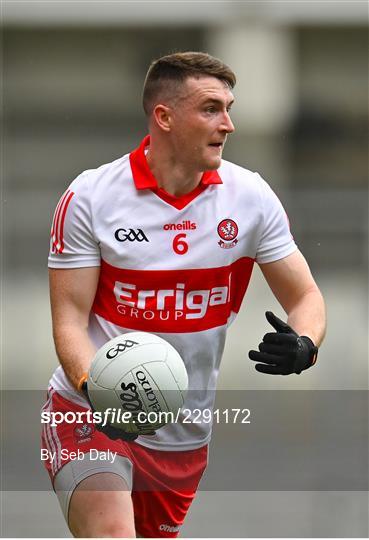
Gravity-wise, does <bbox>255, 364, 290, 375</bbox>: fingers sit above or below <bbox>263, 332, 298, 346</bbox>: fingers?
below

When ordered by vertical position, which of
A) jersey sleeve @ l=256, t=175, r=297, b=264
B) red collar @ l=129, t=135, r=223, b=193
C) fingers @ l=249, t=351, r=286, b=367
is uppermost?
red collar @ l=129, t=135, r=223, b=193

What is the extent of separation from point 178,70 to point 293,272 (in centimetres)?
86

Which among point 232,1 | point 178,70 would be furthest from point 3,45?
point 178,70

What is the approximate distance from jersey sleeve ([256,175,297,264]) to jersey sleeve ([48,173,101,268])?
24.7 inches

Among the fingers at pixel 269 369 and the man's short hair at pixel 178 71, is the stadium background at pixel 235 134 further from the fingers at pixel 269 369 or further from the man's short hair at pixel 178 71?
the man's short hair at pixel 178 71

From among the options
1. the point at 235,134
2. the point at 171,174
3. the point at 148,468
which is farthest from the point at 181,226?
the point at 235,134

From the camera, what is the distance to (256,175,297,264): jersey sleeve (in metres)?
4.77

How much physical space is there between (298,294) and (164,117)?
0.83m

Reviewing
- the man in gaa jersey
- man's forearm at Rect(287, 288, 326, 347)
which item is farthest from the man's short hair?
man's forearm at Rect(287, 288, 326, 347)

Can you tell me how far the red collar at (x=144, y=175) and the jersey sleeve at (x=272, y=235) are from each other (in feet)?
0.65

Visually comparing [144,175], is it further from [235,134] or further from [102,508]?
[235,134]

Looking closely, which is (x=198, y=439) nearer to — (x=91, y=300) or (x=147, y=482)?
(x=147, y=482)

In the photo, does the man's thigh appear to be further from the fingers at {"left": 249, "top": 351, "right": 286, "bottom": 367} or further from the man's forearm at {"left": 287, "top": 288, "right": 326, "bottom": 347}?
the man's forearm at {"left": 287, "top": 288, "right": 326, "bottom": 347}

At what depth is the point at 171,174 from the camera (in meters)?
4.71
